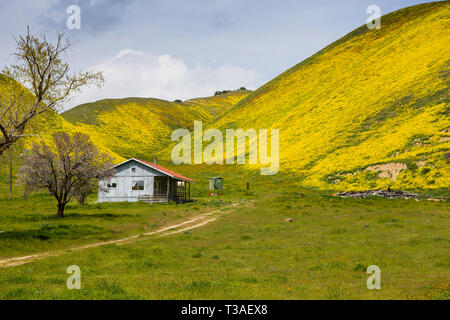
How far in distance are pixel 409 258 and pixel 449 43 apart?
95957 millimetres

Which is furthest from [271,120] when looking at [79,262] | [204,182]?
[79,262]

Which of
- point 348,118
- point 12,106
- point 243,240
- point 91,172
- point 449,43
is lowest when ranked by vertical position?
point 243,240

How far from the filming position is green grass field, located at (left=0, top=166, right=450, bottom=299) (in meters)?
10.5

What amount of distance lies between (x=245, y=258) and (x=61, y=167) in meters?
24.5

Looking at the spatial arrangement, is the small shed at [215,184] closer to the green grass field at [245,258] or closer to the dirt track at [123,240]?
the dirt track at [123,240]

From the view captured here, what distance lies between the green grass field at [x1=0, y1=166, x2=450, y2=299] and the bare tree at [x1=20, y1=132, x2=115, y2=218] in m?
3.07

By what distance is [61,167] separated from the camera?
1339 inches

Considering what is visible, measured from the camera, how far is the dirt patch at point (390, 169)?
52.2 metres

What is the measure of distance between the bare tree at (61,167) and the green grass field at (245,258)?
307cm

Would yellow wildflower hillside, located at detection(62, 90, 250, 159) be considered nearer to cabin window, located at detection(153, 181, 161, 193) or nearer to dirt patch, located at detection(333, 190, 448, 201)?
cabin window, located at detection(153, 181, 161, 193)

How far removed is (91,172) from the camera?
3556cm

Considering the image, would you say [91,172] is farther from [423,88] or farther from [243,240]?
[423,88]

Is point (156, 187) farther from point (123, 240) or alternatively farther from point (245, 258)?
point (245, 258)

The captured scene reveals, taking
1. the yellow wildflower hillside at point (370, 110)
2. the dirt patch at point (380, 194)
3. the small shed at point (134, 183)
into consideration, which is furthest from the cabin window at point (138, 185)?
the dirt patch at point (380, 194)
